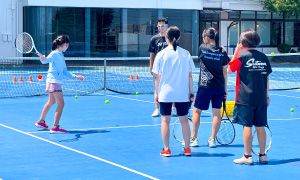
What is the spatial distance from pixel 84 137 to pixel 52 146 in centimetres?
97

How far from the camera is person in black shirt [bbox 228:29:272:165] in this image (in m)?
7.94

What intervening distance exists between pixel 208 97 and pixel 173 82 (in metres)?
0.96

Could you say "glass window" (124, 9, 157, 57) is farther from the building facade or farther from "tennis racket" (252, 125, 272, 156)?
"tennis racket" (252, 125, 272, 156)

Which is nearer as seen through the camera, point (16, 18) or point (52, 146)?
point (52, 146)

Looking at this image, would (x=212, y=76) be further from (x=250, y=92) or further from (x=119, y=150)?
(x=119, y=150)

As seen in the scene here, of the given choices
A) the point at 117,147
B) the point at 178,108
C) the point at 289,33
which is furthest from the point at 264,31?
the point at 178,108

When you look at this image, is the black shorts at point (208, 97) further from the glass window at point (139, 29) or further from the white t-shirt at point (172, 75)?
the glass window at point (139, 29)

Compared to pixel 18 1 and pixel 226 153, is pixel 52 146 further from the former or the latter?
pixel 18 1

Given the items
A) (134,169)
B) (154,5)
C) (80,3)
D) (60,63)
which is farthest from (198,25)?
(134,169)

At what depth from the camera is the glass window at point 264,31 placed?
45.7 meters

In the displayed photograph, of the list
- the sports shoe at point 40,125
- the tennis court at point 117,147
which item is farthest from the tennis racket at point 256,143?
the sports shoe at point 40,125

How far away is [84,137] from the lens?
10180mm

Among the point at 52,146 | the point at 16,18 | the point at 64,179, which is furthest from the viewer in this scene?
the point at 16,18

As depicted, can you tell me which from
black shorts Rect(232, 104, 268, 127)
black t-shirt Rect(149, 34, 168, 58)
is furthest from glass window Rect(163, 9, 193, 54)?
black shorts Rect(232, 104, 268, 127)
